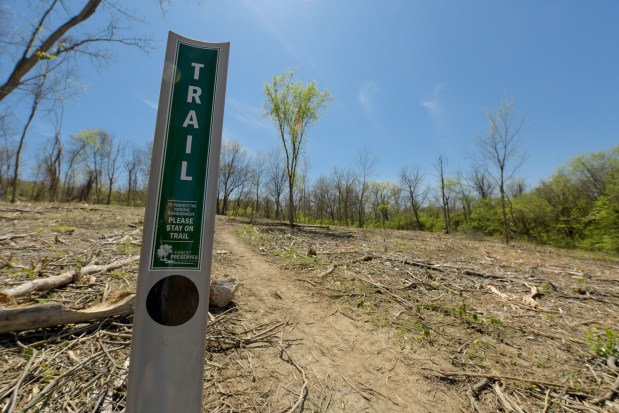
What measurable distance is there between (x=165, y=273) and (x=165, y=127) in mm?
1003

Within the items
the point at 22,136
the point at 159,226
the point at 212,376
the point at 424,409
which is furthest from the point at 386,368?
the point at 22,136

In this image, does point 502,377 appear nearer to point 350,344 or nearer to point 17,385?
point 350,344

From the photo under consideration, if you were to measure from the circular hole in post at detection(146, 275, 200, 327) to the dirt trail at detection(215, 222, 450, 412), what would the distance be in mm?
1839

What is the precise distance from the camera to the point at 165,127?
1752 mm

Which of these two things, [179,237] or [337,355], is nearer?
[179,237]

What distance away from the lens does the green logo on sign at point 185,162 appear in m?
1.67

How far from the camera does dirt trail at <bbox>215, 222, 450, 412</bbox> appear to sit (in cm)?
271

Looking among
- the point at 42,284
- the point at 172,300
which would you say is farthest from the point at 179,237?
the point at 42,284

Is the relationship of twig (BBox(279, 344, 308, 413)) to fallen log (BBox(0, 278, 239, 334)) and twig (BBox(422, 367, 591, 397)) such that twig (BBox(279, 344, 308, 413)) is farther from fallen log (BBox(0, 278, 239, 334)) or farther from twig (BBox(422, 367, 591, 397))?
fallen log (BBox(0, 278, 239, 334))

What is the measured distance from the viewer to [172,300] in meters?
1.65

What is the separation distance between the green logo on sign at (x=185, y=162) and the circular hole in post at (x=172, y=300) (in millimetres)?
114

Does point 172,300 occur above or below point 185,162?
below

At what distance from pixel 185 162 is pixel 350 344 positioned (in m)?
3.46

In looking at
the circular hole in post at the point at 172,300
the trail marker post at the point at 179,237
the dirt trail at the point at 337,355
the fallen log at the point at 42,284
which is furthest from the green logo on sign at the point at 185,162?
the fallen log at the point at 42,284
